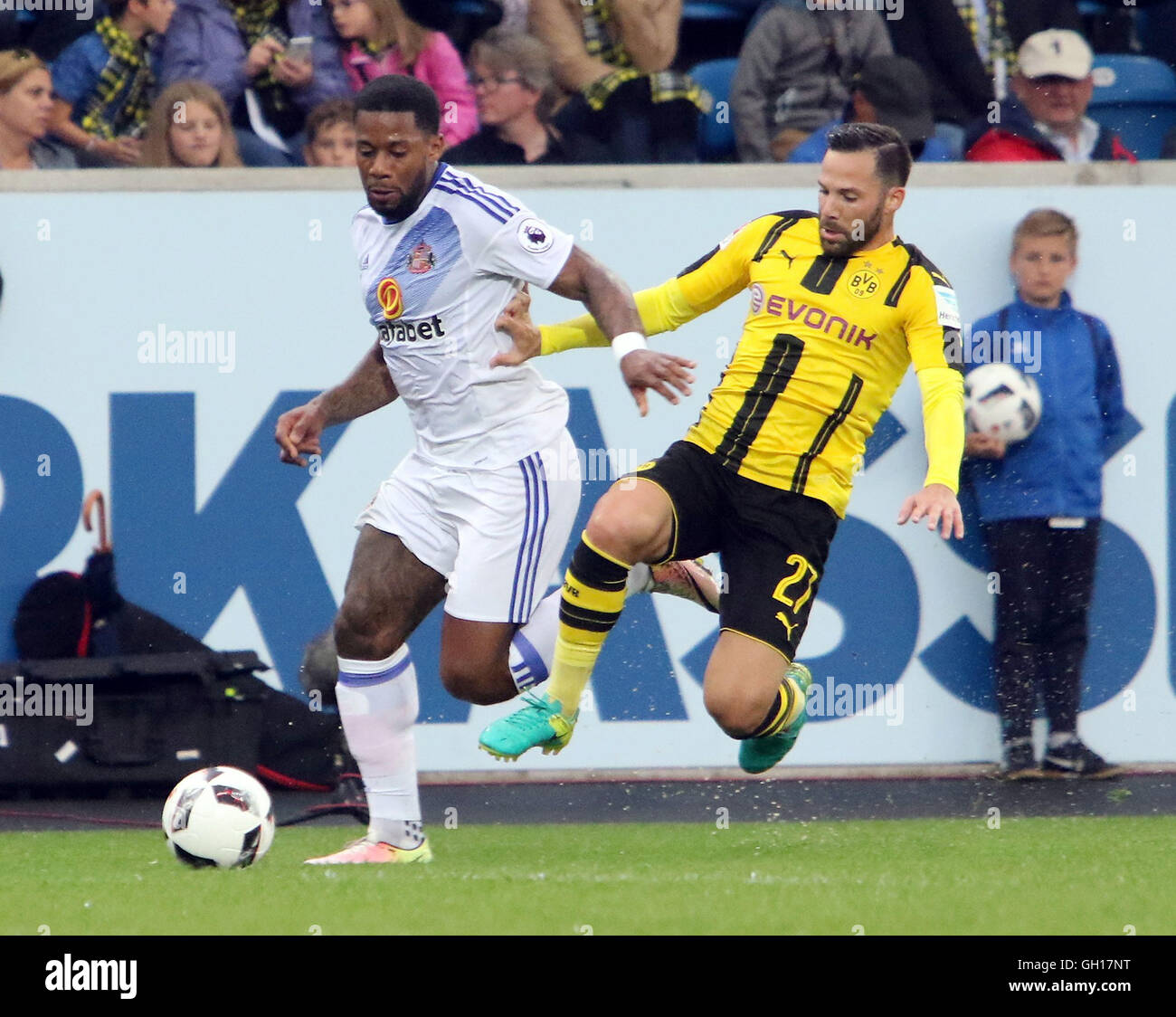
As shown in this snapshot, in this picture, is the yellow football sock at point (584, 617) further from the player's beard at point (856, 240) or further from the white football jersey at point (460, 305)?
the player's beard at point (856, 240)

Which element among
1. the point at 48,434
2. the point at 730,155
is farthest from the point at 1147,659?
the point at 48,434

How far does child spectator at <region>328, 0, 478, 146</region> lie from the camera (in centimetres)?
939

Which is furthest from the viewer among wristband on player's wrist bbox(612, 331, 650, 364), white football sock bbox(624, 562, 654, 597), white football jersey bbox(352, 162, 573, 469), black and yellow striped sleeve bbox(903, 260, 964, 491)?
white football sock bbox(624, 562, 654, 597)

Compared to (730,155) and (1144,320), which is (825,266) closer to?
(1144,320)

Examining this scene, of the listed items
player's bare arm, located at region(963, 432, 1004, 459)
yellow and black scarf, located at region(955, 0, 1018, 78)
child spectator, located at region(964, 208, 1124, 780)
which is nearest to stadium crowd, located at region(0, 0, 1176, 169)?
yellow and black scarf, located at region(955, 0, 1018, 78)

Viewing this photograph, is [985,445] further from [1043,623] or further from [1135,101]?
[1135,101]

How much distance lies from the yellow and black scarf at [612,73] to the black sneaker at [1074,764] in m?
3.57

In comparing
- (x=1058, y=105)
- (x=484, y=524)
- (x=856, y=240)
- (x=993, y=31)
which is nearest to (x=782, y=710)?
(x=484, y=524)

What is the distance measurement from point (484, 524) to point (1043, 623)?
337 cm

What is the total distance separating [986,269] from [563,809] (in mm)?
3112

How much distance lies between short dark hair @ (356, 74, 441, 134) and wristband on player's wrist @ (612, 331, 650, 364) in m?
0.95

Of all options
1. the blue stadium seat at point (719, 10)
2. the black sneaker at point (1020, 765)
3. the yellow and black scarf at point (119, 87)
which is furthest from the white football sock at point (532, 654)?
the blue stadium seat at point (719, 10)

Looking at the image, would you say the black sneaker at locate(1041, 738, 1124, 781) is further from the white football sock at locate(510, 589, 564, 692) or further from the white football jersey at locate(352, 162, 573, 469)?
the white football jersey at locate(352, 162, 573, 469)

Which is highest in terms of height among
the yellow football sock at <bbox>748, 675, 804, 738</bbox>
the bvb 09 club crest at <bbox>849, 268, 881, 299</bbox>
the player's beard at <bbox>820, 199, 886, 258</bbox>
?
the player's beard at <bbox>820, 199, 886, 258</bbox>
